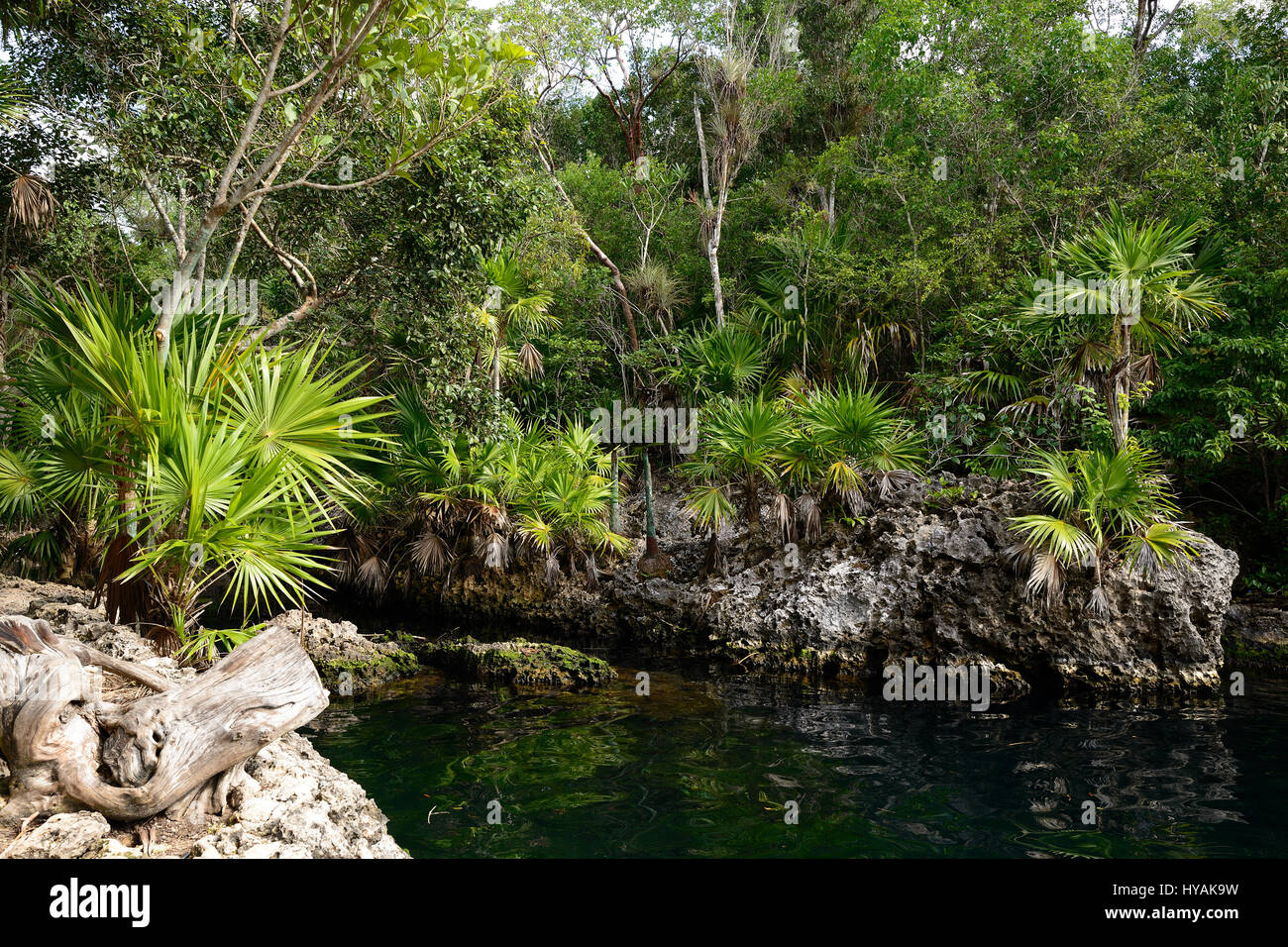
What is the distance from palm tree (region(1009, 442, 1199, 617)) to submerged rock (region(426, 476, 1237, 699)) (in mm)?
289

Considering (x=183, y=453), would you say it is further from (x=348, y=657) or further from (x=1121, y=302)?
(x=1121, y=302)

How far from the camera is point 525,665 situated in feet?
32.3

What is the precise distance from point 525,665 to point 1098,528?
23.8 feet

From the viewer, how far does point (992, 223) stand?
13.7m

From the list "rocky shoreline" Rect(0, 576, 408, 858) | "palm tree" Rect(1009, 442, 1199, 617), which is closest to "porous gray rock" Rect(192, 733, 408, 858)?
"rocky shoreline" Rect(0, 576, 408, 858)

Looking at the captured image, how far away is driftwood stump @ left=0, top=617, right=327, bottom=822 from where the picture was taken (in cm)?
332

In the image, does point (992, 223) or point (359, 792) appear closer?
point (359, 792)

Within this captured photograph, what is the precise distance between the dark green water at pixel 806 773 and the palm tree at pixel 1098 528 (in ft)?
5.25

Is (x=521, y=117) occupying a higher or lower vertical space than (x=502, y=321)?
higher

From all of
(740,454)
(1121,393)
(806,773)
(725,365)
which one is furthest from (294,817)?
(725,365)
